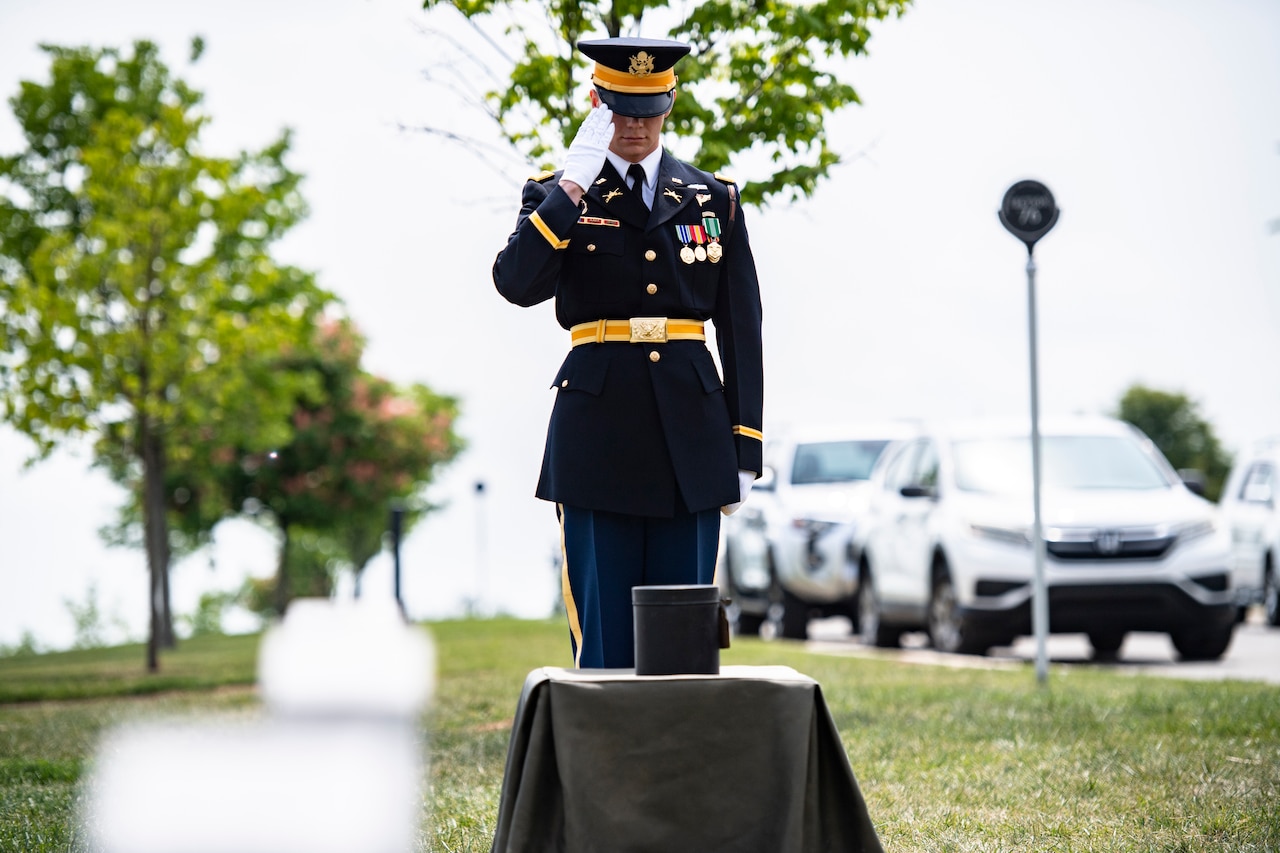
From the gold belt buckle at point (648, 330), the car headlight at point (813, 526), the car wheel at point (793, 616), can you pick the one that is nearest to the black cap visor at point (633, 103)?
the gold belt buckle at point (648, 330)

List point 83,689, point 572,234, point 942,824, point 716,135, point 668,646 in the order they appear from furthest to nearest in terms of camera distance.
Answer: point 83,689
point 716,135
point 942,824
point 572,234
point 668,646

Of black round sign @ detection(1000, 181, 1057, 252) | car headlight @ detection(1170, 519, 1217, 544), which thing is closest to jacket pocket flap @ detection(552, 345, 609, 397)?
black round sign @ detection(1000, 181, 1057, 252)

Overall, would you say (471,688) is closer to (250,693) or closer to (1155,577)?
(250,693)

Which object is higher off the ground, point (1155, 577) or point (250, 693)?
point (1155, 577)

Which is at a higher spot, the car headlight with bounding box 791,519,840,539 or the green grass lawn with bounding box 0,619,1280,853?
the car headlight with bounding box 791,519,840,539

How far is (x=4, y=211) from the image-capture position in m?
23.3

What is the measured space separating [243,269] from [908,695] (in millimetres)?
16201

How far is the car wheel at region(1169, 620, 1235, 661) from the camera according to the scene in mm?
12305

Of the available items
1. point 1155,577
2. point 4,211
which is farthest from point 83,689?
point 4,211

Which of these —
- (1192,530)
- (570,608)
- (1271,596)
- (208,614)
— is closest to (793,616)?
(1271,596)

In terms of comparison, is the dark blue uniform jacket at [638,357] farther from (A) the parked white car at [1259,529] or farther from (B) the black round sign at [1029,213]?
(A) the parked white car at [1259,529]

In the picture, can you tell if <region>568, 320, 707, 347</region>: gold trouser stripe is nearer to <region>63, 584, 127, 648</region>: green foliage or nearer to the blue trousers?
the blue trousers

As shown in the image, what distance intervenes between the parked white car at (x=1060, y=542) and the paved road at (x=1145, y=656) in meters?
0.23

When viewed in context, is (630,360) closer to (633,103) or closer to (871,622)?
(633,103)
